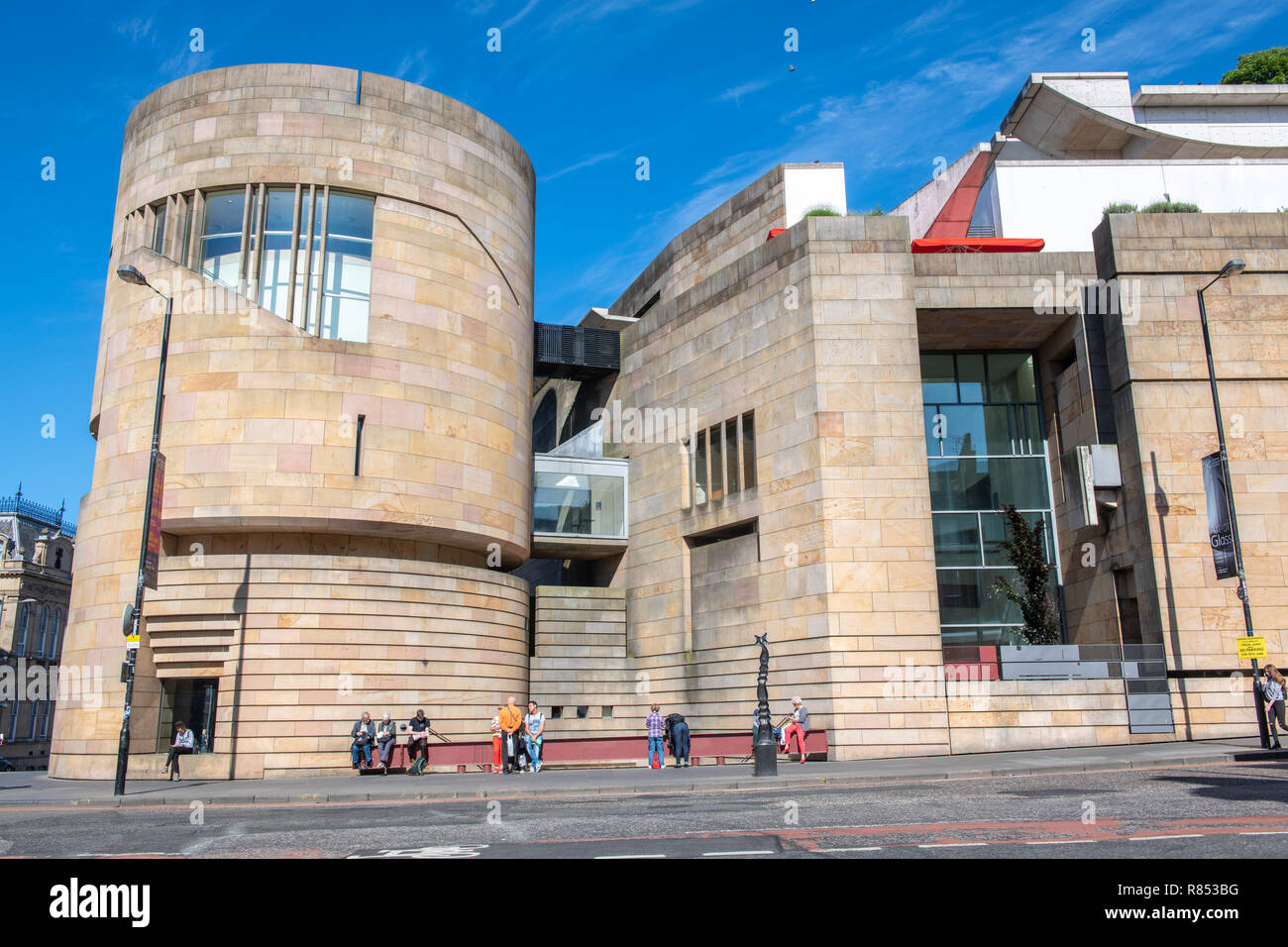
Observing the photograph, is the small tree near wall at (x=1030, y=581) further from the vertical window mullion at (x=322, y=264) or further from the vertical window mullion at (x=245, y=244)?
the vertical window mullion at (x=245, y=244)

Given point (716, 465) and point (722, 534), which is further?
point (716, 465)

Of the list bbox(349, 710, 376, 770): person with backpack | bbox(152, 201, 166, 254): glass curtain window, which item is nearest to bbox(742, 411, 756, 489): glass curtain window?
bbox(349, 710, 376, 770): person with backpack

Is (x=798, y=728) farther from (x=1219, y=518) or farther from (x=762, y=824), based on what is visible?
(x=762, y=824)

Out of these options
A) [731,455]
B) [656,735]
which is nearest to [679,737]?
[656,735]

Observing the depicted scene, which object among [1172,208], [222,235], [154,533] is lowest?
[154,533]

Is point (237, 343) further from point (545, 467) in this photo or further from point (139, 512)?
point (545, 467)

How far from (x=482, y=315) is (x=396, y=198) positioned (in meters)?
4.38

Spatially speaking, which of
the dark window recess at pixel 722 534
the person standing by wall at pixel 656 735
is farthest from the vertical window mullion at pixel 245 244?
the person standing by wall at pixel 656 735

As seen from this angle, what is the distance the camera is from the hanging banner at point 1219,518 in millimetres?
23812

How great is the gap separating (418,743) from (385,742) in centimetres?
95

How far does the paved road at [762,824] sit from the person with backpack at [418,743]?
9144 mm

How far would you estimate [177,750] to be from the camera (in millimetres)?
25391

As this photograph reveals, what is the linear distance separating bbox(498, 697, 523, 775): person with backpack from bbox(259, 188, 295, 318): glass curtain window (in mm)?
13468
